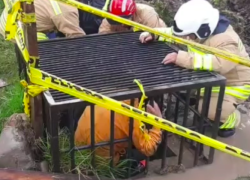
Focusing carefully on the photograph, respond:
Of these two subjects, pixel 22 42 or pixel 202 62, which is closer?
pixel 22 42

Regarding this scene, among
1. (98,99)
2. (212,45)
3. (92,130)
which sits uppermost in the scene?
(212,45)

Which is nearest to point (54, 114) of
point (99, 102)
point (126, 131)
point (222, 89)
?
point (99, 102)

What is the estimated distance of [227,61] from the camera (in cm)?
377

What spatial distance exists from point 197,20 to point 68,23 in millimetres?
A: 1563

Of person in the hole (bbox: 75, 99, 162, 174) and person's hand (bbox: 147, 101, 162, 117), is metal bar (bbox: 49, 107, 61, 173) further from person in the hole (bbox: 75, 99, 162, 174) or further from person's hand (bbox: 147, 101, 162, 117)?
person's hand (bbox: 147, 101, 162, 117)

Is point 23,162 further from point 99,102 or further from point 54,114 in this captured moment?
point 99,102

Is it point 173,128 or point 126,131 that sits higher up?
point 173,128

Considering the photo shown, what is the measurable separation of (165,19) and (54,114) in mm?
3384

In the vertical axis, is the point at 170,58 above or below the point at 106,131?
above

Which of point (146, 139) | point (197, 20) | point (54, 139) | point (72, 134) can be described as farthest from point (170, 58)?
Result: point (54, 139)

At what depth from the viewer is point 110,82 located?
339 centimetres

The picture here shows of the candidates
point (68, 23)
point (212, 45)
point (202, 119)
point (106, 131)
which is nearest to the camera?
point (106, 131)

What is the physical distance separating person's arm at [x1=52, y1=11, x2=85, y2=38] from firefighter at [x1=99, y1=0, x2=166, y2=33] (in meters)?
0.26

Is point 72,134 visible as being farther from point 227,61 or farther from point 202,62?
point 227,61
